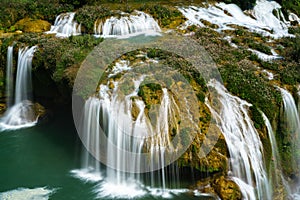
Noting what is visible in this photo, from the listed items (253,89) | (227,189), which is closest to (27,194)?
(227,189)

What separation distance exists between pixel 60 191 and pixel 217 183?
561 centimetres

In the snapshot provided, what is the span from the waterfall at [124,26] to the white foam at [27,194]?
35.2 feet

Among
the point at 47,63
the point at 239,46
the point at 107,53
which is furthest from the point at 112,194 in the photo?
the point at 239,46

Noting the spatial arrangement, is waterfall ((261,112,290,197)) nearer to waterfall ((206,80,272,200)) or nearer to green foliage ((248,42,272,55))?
waterfall ((206,80,272,200))

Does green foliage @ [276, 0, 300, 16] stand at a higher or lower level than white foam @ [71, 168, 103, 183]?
higher

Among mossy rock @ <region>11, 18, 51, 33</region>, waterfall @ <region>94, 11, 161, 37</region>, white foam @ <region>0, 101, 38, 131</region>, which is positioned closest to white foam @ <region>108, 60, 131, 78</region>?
waterfall @ <region>94, 11, 161, 37</region>

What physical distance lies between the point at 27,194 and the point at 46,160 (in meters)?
2.51

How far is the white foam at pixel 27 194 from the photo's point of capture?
443 inches

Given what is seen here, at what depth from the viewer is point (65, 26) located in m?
20.0

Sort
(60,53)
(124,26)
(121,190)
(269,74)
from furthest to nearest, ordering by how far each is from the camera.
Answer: (124,26) < (60,53) < (269,74) < (121,190)

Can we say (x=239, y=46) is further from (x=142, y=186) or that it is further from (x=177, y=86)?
(x=142, y=186)

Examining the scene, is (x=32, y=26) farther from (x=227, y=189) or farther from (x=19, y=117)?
(x=227, y=189)

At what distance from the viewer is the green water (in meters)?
11.9

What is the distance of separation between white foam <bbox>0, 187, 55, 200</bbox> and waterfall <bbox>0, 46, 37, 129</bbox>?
571 cm
